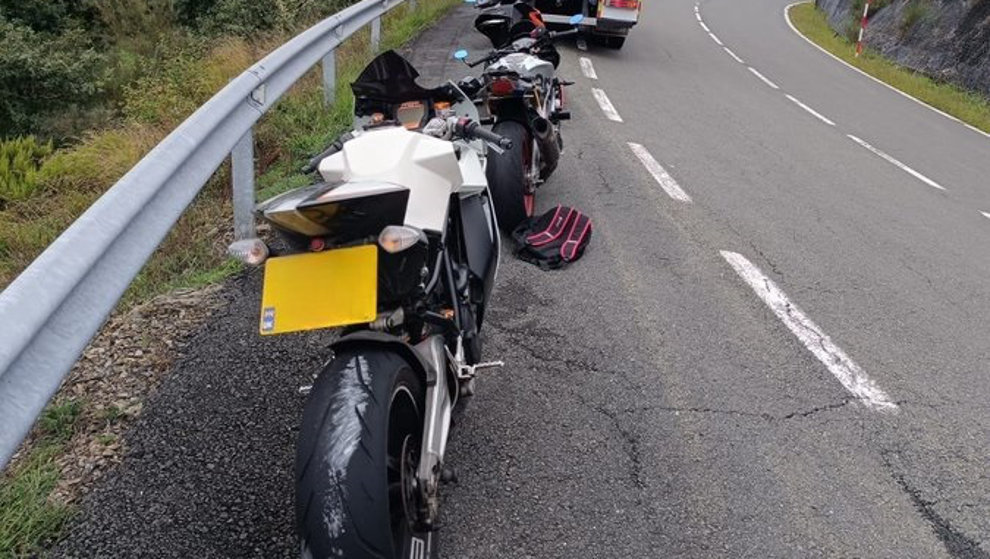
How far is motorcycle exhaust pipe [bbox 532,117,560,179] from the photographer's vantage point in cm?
567

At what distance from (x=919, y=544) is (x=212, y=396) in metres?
2.79

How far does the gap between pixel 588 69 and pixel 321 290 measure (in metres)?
10.9

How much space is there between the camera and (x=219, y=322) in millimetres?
3949

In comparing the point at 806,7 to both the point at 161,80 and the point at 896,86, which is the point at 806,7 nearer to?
the point at 896,86

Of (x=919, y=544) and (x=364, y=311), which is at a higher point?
(x=364, y=311)

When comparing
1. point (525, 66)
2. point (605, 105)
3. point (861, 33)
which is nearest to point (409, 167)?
point (525, 66)

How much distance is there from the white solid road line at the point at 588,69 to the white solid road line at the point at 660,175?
390 cm

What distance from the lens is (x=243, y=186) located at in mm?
4516

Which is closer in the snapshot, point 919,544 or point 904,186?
point 919,544

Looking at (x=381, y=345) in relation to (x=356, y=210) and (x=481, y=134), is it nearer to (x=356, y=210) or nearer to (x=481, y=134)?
(x=356, y=210)

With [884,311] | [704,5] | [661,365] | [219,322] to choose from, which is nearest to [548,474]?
[661,365]

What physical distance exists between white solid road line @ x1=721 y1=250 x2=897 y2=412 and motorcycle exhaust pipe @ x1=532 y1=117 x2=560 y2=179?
1.40 m

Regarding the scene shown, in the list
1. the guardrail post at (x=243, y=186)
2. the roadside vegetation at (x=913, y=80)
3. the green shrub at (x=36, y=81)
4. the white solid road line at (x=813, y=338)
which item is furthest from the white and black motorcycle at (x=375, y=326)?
the roadside vegetation at (x=913, y=80)

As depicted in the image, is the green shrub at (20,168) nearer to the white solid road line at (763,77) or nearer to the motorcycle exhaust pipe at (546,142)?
the motorcycle exhaust pipe at (546,142)
